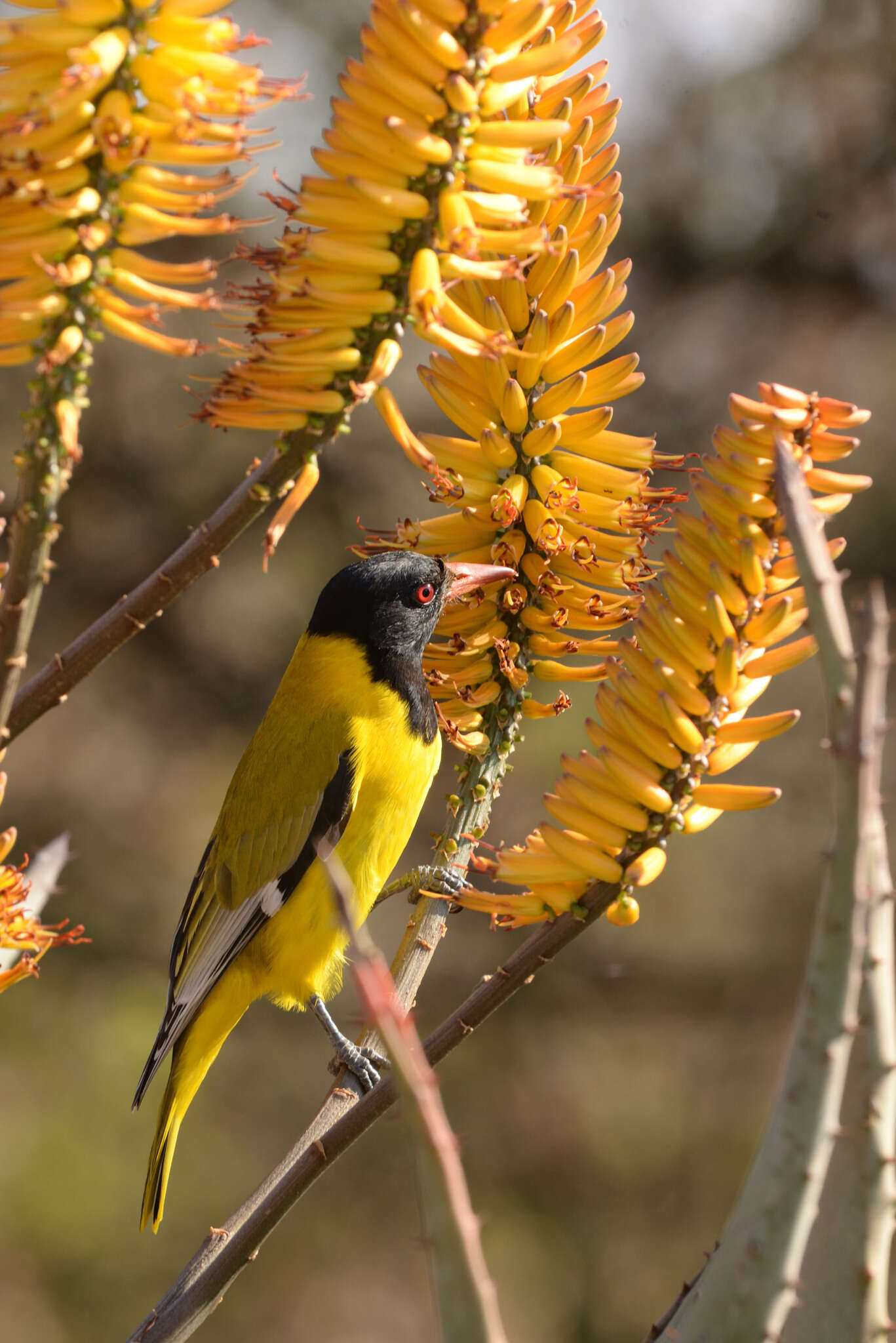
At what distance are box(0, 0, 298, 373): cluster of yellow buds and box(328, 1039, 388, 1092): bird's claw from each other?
94 cm

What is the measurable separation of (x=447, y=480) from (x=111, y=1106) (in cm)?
509

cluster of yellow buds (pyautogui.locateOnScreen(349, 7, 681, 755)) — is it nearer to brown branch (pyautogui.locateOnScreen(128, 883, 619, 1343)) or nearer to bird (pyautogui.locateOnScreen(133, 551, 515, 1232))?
brown branch (pyautogui.locateOnScreen(128, 883, 619, 1343))

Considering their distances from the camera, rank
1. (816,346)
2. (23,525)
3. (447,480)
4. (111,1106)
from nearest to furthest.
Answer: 1. (23,525)
2. (447,480)
3. (111,1106)
4. (816,346)

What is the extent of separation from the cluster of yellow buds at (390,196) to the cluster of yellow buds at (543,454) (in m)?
0.06

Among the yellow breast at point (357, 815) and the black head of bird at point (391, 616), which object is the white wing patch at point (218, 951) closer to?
the yellow breast at point (357, 815)

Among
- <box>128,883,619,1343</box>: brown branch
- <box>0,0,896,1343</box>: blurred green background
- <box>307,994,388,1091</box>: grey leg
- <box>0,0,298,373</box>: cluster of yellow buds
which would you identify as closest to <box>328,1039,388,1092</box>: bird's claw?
<box>307,994,388,1091</box>: grey leg

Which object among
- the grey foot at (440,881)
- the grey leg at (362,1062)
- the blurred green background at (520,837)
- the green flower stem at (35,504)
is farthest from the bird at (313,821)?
the blurred green background at (520,837)

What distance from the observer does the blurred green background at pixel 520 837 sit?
5.82 m

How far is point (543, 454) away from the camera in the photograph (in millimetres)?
1231

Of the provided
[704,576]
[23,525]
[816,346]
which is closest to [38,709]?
[23,525]

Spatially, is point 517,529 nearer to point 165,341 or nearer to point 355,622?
point 165,341

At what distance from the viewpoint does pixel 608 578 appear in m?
1.26

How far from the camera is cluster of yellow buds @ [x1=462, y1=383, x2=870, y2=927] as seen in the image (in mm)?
862

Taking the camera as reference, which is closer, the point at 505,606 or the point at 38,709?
the point at 38,709
